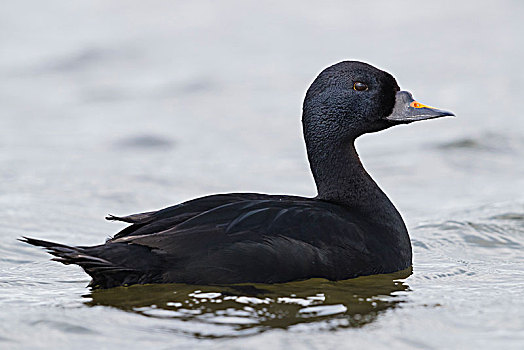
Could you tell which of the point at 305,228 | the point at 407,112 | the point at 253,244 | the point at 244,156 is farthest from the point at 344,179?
the point at 244,156

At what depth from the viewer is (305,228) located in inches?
244

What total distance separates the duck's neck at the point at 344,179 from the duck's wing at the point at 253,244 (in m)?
0.62

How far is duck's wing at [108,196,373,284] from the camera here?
19.6 feet

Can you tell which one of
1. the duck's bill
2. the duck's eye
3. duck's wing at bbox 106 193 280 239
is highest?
the duck's eye

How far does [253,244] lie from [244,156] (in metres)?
5.26

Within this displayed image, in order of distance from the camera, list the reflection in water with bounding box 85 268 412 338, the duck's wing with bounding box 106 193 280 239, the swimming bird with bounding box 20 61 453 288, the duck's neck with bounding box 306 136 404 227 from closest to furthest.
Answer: the reflection in water with bounding box 85 268 412 338 < the swimming bird with bounding box 20 61 453 288 < the duck's wing with bounding box 106 193 280 239 < the duck's neck with bounding box 306 136 404 227

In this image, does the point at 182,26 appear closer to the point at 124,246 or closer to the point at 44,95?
the point at 44,95

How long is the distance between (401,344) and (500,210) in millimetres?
3950

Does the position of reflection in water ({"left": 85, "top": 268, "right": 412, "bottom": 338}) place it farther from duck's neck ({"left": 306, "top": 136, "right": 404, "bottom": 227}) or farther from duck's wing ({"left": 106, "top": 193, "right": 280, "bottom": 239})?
duck's neck ({"left": 306, "top": 136, "right": 404, "bottom": 227})

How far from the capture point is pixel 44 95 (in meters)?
13.6

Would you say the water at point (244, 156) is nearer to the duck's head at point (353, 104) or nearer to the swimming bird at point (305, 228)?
the swimming bird at point (305, 228)

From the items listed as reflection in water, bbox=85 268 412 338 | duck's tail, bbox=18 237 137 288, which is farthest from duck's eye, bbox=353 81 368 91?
duck's tail, bbox=18 237 137 288

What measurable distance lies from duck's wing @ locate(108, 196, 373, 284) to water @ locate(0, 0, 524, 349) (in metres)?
0.11

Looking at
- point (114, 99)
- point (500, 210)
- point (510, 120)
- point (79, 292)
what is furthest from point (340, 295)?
point (114, 99)
